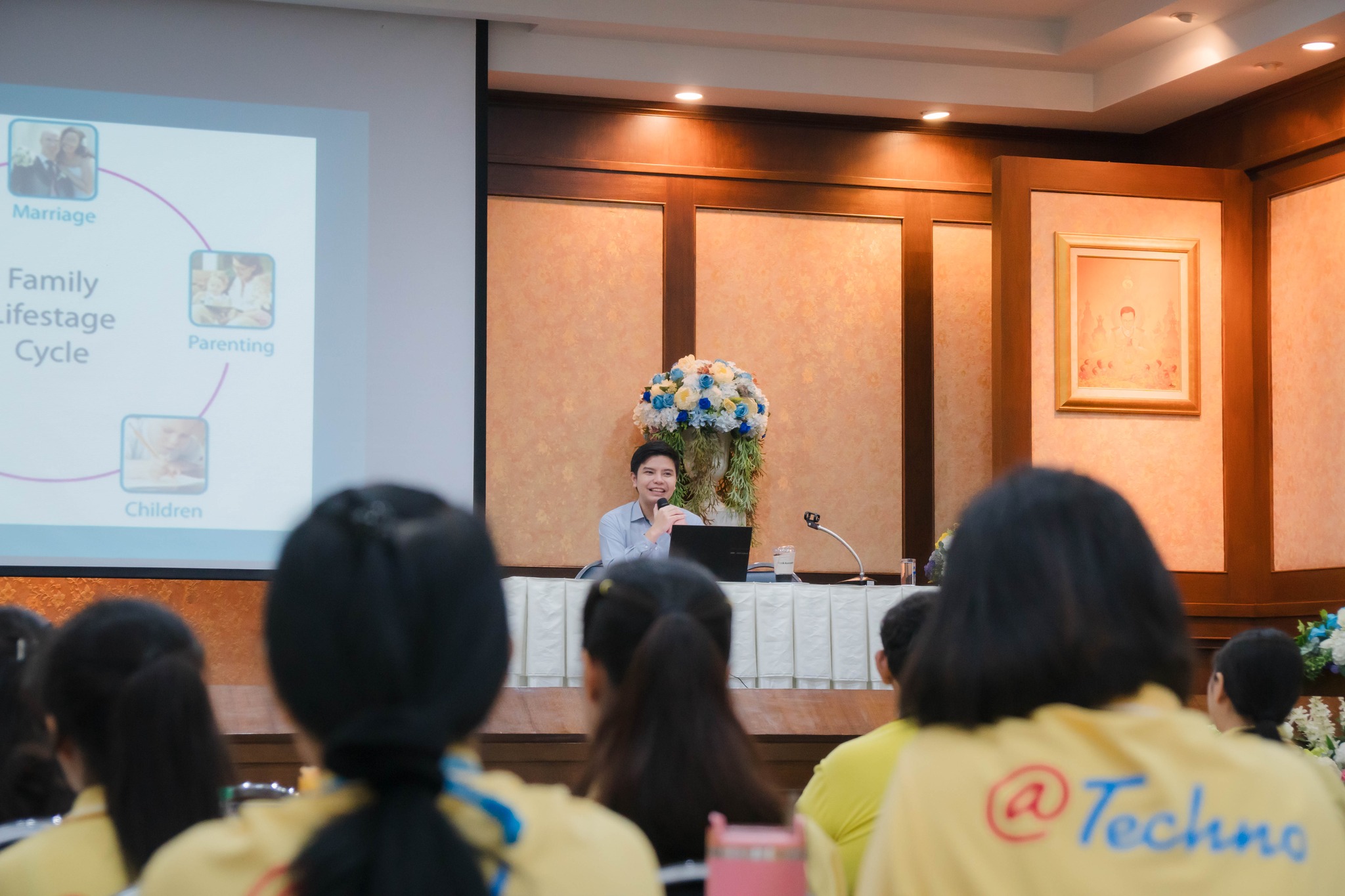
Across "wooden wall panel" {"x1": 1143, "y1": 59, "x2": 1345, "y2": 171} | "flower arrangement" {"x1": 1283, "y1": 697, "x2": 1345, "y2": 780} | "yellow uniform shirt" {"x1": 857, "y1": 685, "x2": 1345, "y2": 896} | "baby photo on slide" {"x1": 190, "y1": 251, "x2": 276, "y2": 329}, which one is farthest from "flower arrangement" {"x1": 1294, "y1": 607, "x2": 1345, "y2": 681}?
"baby photo on slide" {"x1": 190, "y1": 251, "x2": 276, "y2": 329}

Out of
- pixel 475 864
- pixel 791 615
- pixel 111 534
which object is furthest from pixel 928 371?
pixel 475 864

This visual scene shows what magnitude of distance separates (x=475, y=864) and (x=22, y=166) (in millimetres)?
4563

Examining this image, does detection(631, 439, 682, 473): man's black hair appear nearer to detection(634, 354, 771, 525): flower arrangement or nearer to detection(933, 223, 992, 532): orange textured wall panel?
detection(634, 354, 771, 525): flower arrangement

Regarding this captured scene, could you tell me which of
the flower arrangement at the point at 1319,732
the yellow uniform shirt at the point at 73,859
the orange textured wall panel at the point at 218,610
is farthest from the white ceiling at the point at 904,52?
the yellow uniform shirt at the point at 73,859

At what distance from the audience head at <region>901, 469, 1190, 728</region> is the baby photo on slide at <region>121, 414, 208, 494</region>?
4195 mm

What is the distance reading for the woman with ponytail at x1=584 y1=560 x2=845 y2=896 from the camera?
135 centimetres

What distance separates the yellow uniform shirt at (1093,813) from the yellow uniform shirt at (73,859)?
2.38 feet

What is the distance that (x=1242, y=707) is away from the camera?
2.74 meters

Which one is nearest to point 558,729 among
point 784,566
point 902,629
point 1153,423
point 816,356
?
point 784,566

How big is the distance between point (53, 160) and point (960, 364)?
12.7 ft

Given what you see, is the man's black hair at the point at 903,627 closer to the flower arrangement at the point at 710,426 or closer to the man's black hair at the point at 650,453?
the man's black hair at the point at 650,453

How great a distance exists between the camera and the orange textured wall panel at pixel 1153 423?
575 centimetres

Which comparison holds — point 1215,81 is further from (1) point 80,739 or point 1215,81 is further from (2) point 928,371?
(1) point 80,739

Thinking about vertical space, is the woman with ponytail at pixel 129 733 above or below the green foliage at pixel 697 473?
below
